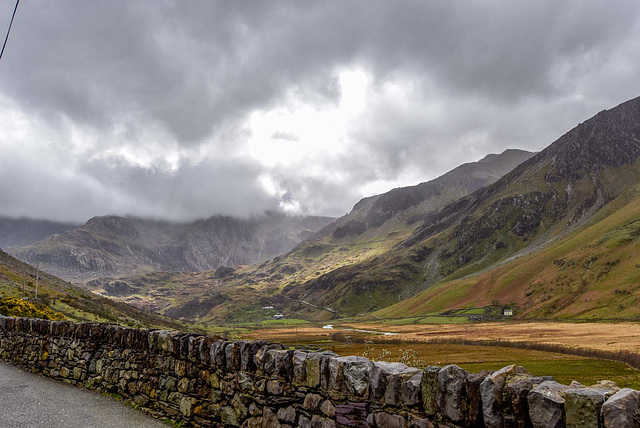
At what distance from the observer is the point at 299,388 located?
8188mm

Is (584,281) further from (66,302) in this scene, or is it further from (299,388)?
(299,388)

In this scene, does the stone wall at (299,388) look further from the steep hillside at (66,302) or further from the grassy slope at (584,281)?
the grassy slope at (584,281)

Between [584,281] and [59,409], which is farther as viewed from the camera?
[584,281]

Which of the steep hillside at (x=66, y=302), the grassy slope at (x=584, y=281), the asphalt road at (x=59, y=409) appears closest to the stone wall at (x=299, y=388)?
the asphalt road at (x=59, y=409)

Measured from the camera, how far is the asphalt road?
10.6 metres

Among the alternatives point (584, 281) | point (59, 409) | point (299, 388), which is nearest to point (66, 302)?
point (59, 409)

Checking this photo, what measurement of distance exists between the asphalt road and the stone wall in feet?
1.44

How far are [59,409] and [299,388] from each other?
345 inches

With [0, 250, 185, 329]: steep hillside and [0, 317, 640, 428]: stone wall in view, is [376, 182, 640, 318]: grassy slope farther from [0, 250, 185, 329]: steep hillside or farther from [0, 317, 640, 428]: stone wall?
[0, 317, 640, 428]: stone wall

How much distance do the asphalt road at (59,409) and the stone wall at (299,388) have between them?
0.44 m

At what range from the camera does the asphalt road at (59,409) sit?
10.6m

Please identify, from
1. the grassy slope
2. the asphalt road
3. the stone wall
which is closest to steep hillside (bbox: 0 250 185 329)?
the asphalt road

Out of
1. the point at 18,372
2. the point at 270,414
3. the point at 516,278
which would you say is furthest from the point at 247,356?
the point at 516,278

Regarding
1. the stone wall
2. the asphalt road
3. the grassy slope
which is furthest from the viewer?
the grassy slope
